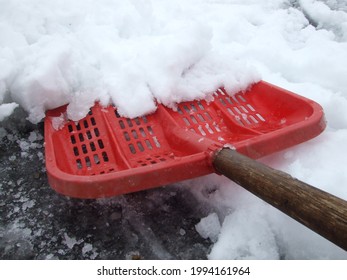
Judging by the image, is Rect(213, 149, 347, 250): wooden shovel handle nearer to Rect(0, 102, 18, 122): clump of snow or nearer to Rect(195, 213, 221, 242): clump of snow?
Rect(195, 213, 221, 242): clump of snow

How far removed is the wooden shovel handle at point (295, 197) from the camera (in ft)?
3.04

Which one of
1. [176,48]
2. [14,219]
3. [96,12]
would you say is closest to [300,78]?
[176,48]

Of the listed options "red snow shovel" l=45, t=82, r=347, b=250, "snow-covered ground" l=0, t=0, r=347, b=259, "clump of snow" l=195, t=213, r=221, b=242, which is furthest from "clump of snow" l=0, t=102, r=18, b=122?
"clump of snow" l=195, t=213, r=221, b=242

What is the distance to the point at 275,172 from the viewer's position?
1.18 m

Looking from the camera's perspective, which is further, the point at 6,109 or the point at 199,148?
the point at 6,109

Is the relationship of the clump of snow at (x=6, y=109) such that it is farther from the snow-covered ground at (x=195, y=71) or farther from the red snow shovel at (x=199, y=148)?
the red snow shovel at (x=199, y=148)

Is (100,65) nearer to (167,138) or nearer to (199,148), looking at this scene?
(167,138)

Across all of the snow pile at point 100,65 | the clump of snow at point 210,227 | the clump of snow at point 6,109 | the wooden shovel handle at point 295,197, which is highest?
the wooden shovel handle at point 295,197

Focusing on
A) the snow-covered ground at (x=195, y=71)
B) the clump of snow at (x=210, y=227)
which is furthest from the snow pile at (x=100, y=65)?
the clump of snow at (x=210, y=227)

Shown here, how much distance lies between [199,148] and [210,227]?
14.0 inches

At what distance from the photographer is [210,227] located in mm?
1481

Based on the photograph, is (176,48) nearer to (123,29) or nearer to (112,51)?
(112,51)

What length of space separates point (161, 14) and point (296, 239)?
218 cm

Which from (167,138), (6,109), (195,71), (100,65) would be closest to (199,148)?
(167,138)
